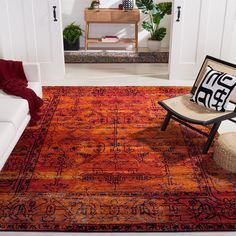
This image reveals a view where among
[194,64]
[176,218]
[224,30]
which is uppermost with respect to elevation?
[224,30]

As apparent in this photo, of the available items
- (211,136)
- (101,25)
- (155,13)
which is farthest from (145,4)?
(211,136)

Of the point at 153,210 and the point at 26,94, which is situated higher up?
the point at 26,94

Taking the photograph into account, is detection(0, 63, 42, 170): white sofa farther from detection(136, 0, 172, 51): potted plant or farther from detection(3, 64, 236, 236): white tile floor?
detection(136, 0, 172, 51): potted plant

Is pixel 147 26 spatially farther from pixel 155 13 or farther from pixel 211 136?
pixel 211 136

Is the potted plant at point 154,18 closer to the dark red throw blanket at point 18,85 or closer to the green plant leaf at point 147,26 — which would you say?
the green plant leaf at point 147,26

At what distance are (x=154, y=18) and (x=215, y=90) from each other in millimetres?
3662

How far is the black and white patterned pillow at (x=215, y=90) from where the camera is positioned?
143 inches

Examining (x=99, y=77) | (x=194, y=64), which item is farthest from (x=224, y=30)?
(x=99, y=77)

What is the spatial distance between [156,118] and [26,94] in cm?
145

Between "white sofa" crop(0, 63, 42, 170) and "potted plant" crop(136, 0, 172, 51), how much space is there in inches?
133

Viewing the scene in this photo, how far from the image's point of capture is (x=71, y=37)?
719cm

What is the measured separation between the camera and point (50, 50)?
222 inches

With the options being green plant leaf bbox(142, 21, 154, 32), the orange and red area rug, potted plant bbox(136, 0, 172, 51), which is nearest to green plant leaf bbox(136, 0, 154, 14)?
potted plant bbox(136, 0, 172, 51)

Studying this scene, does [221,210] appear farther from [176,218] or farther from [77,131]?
[77,131]
